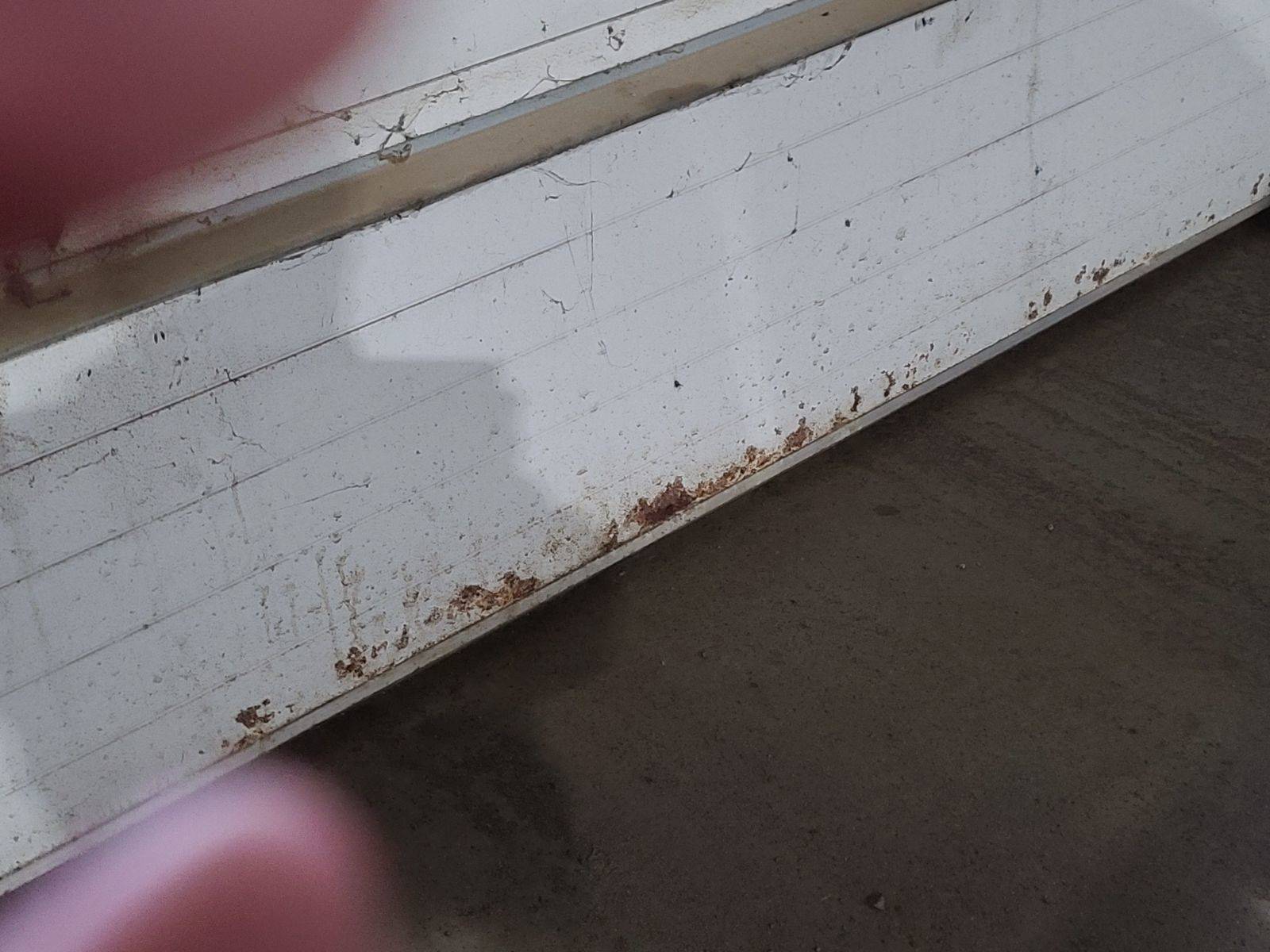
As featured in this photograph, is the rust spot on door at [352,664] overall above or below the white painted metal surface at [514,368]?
below

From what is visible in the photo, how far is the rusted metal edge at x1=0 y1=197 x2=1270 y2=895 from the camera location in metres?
2.24

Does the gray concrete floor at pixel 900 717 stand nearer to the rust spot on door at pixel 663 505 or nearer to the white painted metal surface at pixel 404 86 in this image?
the rust spot on door at pixel 663 505

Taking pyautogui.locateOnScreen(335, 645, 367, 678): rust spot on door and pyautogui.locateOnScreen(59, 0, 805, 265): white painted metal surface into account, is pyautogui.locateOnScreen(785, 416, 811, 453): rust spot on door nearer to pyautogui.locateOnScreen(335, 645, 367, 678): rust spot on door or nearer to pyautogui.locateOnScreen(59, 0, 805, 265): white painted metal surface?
pyautogui.locateOnScreen(59, 0, 805, 265): white painted metal surface

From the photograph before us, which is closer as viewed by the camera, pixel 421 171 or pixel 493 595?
pixel 421 171

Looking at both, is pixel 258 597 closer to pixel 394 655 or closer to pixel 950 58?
pixel 394 655

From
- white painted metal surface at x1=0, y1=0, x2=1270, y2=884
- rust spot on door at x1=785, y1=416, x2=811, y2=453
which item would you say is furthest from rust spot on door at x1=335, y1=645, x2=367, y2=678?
rust spot on door at x1=785, y1=416, x2=811, y2=453

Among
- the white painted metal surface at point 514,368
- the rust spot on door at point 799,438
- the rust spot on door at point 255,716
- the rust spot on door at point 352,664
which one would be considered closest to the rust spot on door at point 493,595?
the white painted metal surface at point 514,368

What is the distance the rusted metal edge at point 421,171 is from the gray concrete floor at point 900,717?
0.91 m

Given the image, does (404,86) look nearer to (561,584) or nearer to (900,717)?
(561,584)

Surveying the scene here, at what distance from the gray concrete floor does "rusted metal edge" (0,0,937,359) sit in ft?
2.99

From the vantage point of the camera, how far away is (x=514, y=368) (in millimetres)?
2391

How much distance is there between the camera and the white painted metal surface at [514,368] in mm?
2016

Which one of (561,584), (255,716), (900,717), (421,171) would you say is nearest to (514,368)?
(421,171)

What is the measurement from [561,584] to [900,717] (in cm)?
72
